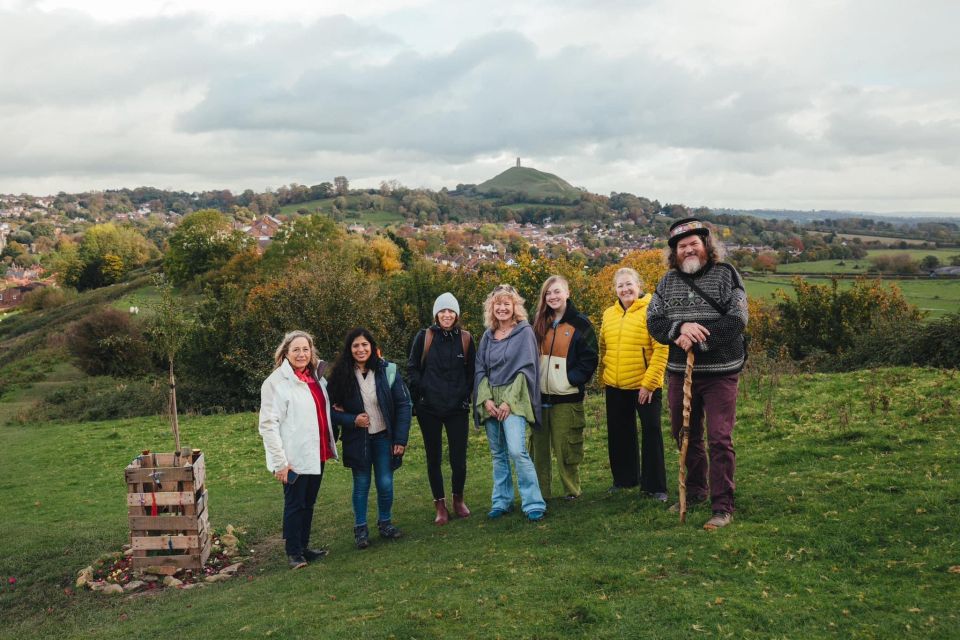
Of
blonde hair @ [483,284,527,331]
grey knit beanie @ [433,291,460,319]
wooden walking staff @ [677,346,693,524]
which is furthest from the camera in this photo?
grey knit beanie @ [433,291,460,319]

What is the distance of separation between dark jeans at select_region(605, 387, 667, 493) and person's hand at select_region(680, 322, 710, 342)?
134 cm

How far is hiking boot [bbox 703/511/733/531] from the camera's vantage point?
620 centimetres

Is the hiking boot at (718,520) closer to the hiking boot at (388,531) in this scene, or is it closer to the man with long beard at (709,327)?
the man with long beard at (709,327)

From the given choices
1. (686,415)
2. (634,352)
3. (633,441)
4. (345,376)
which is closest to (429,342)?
(345,376)

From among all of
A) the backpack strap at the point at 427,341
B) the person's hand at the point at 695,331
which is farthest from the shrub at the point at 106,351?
the person's hand at the point at 695,331

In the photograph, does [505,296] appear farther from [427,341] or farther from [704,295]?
[704,295]

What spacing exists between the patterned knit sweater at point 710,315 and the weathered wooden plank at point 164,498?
5810 millimetres

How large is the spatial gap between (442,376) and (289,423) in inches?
72.2

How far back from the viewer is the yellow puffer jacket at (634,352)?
23.7ft

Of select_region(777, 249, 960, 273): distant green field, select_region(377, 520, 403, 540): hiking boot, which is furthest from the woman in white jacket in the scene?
select_region(777, 249, 960, 273): distant green field

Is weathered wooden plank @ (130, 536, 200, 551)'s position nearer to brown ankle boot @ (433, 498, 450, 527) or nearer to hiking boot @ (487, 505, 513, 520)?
brown ankle boot @ (433, 498, 450, 527)

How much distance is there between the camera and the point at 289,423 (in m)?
7.33

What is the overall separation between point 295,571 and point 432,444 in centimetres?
210

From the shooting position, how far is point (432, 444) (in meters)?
8.14
